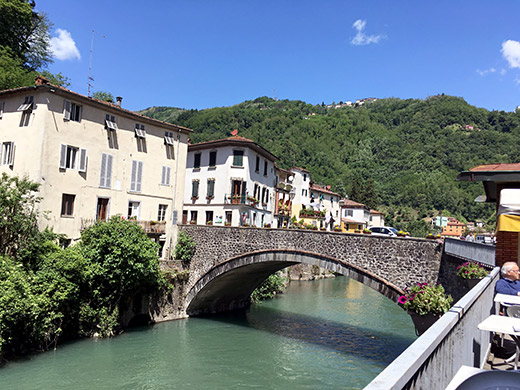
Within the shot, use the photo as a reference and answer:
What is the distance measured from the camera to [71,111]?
23.5m

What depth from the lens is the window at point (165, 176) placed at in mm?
28644

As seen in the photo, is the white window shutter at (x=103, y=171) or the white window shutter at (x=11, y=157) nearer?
the white window shutter at (x=11, y=157)

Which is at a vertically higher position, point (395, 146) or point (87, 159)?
point (395, 146)

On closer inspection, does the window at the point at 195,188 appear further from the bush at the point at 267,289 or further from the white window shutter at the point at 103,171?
the white window shutter at the point at 103,171

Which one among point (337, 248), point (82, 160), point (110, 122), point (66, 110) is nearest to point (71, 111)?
point (66, 110)

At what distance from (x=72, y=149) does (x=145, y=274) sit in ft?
28.2

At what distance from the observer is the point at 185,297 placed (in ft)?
90.0

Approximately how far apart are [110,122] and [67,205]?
5.83 meters

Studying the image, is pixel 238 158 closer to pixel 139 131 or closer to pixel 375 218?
pixel 139 131

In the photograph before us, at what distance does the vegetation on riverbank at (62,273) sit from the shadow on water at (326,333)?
328 inches

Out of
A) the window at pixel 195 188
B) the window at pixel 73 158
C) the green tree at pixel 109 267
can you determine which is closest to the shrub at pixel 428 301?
the green tree at pixel 109 267

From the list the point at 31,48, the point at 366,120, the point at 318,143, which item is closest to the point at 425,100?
the point at 366,120

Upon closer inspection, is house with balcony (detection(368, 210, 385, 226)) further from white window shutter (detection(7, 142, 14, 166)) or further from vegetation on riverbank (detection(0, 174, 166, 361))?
white window shutter (detection(7, 142, 14, 166))

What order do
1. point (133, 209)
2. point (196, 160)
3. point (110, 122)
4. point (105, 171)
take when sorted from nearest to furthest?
point (105, 171)
point (110, 122)
point (133, 209)
point (196, 160)
